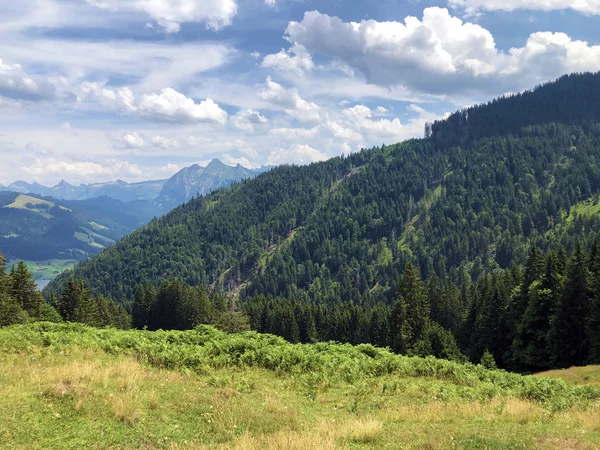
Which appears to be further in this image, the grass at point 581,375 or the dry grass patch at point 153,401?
the grass at point 581,375

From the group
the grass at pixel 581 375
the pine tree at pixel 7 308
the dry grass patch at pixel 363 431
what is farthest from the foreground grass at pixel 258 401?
the pine tree at pixel 7 308

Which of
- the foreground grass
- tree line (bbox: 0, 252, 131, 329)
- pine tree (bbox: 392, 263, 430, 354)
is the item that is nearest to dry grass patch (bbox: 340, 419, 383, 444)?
the foreground grass

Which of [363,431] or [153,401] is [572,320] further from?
[153,401]

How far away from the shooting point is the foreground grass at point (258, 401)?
1066cm

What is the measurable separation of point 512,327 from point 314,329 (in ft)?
181

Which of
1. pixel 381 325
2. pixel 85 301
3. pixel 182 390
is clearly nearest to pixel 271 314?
pixel 381 325

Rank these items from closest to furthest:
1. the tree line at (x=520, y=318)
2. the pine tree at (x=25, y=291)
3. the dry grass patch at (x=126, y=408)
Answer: the dry grass patch at (x=126, y=408), the tree line at (x=520, y=318), the pine tree at (x=25, y=291)

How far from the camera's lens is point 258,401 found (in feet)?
48.6

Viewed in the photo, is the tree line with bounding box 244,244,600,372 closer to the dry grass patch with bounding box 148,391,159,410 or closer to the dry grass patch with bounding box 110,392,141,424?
the dry grass patch with bounding box 148,391,159,410

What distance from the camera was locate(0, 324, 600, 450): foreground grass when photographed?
35.0 ft

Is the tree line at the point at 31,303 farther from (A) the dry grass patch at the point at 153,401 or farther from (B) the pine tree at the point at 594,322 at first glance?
(B) the pine tree at the point at 594,322

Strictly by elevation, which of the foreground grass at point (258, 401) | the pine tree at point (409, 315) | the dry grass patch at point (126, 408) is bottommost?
the pine tree at point (409, 315)

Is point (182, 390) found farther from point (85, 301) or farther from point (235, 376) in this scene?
point (85, 301)

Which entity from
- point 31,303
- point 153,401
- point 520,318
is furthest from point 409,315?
point 31,303
